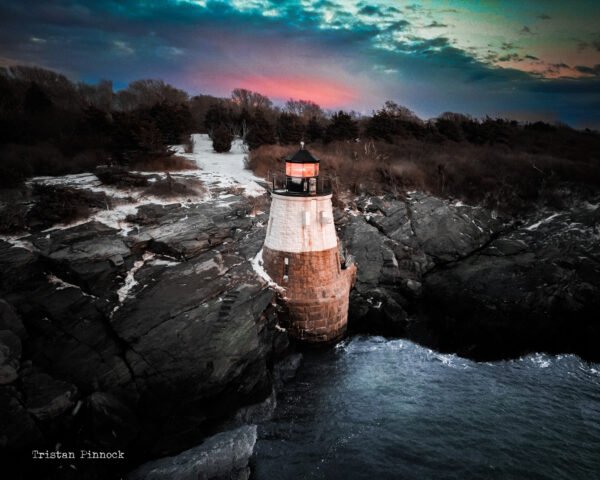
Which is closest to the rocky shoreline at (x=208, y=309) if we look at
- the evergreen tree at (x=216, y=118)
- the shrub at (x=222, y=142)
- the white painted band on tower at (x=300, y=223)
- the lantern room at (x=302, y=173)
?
the white painted band on tower at (x=300, y=223)

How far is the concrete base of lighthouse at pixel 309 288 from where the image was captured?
14.0 meters

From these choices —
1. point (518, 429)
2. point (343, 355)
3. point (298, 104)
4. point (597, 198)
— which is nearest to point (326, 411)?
point (343, 355)

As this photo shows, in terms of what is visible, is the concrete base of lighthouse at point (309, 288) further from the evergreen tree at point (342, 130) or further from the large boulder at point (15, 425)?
the evergreen tree at point (342, 130)

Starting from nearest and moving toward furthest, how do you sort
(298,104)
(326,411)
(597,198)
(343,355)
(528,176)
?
(326,411) → (343,355) → (597,198) → (528,176) → (298,104)

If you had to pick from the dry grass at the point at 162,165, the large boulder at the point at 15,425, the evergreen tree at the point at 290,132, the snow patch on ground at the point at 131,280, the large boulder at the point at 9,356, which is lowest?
the large boulder at the point at 15,425

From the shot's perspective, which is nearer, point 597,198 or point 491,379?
point 491,379

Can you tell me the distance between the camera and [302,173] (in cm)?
1375

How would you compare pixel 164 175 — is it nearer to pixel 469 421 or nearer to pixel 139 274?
pixel 139 274

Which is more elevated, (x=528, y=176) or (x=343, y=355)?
(x=528, y=176)

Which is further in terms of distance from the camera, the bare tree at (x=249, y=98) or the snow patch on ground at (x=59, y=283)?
the bare tree at (x=249, y=98)

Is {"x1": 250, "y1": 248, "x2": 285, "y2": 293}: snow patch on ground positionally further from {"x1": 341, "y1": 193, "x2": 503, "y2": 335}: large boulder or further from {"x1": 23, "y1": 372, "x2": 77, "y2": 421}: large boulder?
{"x1": 23, "y1": 372, "x2": 77, "y2": 421}: large boulder

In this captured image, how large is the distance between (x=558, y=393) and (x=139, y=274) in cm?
1519

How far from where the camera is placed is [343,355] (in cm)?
1414

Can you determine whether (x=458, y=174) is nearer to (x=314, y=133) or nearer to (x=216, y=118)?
(x=314, y=133)
